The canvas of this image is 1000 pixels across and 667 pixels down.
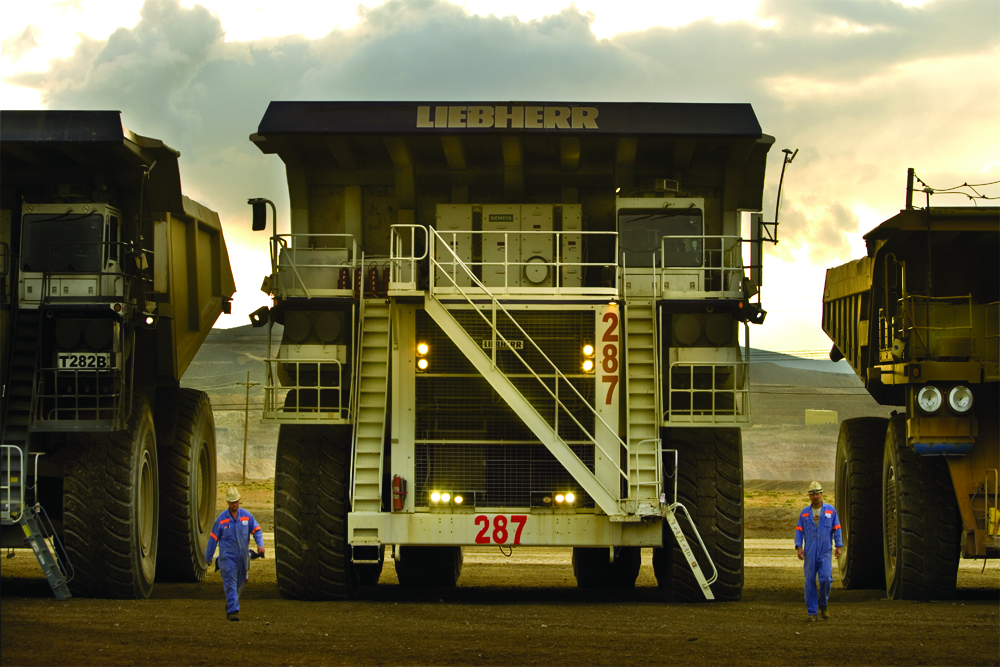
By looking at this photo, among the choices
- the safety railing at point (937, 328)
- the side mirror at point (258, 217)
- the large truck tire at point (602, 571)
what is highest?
the side mirror at point (258, 217)

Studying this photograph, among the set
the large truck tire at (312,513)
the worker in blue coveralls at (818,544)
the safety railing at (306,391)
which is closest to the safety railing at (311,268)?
the safety railing at (306,391)

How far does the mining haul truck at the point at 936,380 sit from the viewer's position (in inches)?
536

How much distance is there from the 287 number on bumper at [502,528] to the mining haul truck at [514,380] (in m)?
0.02

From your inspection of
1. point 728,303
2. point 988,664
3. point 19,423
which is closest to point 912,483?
point 728,303

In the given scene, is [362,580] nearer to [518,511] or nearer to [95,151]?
[518,511]

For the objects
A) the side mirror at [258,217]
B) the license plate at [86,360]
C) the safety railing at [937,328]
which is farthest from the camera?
the side mirror at [258,217]

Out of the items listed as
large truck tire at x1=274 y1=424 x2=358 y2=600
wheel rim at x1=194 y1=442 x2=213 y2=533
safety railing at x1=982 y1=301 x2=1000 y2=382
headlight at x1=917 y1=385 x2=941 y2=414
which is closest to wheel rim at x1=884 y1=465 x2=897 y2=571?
headlight at x1=917 y1=385 x2=941 y2=414

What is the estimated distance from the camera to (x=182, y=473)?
17594mm

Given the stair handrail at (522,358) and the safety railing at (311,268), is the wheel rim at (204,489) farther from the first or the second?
the stair handrail at (522,358)

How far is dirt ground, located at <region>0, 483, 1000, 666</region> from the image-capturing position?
1063cm

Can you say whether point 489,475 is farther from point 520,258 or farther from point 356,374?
point 520,258

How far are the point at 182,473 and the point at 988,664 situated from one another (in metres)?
11.3

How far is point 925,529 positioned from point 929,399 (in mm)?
1611

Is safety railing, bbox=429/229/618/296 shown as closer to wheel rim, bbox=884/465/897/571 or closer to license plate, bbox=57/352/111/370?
license plate, bbox=57/352/111/370
